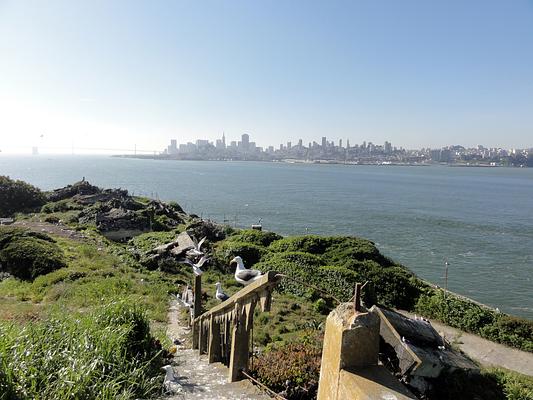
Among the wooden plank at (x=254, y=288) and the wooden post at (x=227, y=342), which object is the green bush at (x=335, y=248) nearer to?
the wooden post at (x=227, y=342)

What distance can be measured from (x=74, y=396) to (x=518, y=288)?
30.1 meters

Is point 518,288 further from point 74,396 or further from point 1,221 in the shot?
point 1,221

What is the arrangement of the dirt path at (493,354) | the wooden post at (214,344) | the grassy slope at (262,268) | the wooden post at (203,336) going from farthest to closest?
the dirt path at (493,354) → the grassy slope at (262,268) → the wooden post at (203,336) → the wooden post at (214,344)

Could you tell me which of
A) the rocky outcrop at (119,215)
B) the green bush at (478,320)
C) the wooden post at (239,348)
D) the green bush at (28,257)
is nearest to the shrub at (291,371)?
the wooden post at (239,348)

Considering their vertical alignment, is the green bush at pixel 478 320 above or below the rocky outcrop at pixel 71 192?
below

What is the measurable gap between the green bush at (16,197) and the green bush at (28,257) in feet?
74.3

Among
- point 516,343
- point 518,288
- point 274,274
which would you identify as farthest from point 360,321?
point 518,288

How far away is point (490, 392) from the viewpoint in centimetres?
747

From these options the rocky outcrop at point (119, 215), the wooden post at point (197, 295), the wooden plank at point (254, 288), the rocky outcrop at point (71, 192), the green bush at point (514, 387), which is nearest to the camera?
the wooden plank at point (254, 288)

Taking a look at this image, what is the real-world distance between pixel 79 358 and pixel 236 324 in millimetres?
1978

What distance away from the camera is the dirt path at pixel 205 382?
17.0ft

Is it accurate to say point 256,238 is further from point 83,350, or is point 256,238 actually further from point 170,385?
point 83,350

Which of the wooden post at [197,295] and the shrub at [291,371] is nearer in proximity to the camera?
the shrub at [291,371]

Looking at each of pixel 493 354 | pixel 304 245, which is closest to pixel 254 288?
pixel 493 354
